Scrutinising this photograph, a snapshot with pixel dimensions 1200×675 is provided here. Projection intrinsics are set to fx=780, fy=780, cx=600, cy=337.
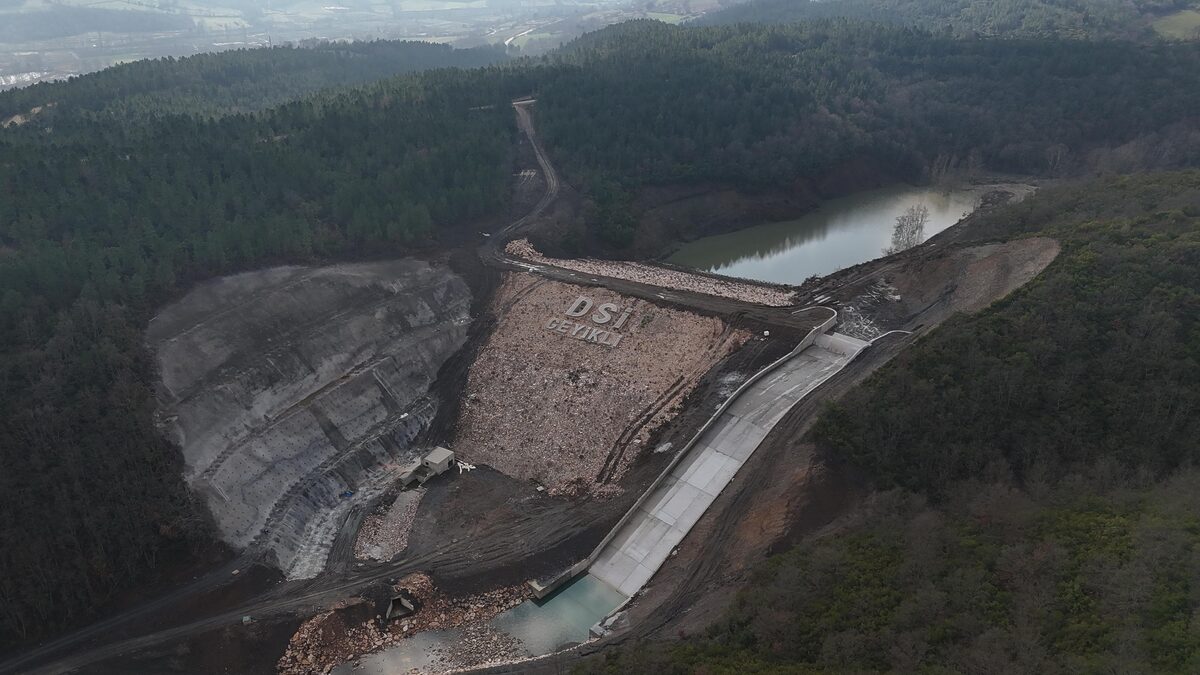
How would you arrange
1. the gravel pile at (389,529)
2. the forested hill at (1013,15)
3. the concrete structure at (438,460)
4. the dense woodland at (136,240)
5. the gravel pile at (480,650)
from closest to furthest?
the gravel pile at (480,650) → the dense woodland at (136,240) → the gravel pile at (389,529) → the concrete structure at (438,460) → the forested hill at (1013,15)

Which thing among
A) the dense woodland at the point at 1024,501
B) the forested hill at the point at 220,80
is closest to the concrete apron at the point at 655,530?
the dense woodland at the point at 1024,501

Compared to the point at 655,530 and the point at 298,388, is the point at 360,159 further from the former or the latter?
the point at 655,530

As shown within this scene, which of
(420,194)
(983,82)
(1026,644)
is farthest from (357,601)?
(983,82)

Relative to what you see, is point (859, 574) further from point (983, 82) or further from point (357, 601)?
point (983, 82)

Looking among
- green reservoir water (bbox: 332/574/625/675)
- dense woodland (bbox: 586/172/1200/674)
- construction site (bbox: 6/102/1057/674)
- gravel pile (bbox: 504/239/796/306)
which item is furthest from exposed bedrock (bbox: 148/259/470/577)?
dense woodland (bbox: 586/172/1200/674)

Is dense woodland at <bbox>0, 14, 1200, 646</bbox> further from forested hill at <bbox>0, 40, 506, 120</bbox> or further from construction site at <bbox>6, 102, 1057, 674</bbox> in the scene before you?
construction site at <bbox>6, 102, 1057, 674</bbox>

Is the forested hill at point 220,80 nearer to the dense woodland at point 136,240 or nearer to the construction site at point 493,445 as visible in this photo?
the dense woodland at point 136,240
